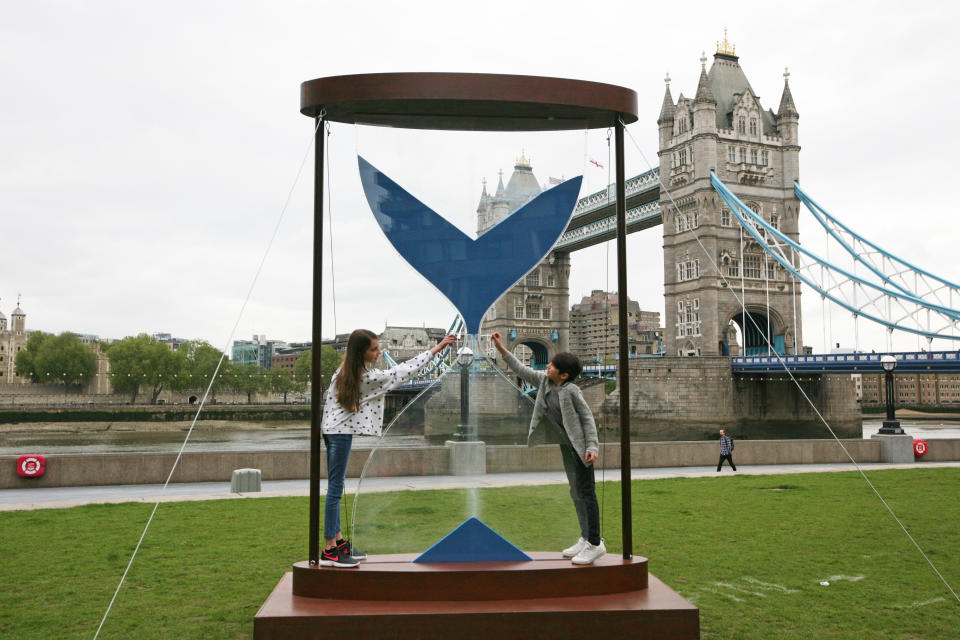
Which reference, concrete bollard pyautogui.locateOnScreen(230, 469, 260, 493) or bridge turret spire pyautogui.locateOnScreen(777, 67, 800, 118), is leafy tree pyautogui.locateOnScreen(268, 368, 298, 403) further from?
concrete bollard pyautogui.locateOnScreen(230, 469, 260, 493)

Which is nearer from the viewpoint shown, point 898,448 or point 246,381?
point 898,448

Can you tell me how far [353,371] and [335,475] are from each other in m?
0.55

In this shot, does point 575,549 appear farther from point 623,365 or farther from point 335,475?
point 335,475

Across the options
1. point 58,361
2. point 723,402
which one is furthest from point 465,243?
point 58,361

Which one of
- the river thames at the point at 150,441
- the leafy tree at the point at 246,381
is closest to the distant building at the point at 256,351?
the leafy tree at the point at 246,381

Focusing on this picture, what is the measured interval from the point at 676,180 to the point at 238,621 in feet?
146

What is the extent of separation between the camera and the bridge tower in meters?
43.8

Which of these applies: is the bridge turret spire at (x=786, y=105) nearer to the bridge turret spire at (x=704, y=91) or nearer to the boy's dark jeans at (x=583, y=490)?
the bridge turret spire at (x=704, y=91)

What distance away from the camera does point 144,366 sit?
214ft

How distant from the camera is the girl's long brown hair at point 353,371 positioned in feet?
13.8

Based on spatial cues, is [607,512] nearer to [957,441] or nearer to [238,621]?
[238,621]

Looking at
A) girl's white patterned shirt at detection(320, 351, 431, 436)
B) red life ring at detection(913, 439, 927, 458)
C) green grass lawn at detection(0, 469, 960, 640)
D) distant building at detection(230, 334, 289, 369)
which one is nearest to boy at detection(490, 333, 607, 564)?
green grass lawn at detection(0, 469, 960, 640)

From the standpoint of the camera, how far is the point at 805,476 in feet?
39.5

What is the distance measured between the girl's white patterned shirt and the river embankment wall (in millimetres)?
1106
